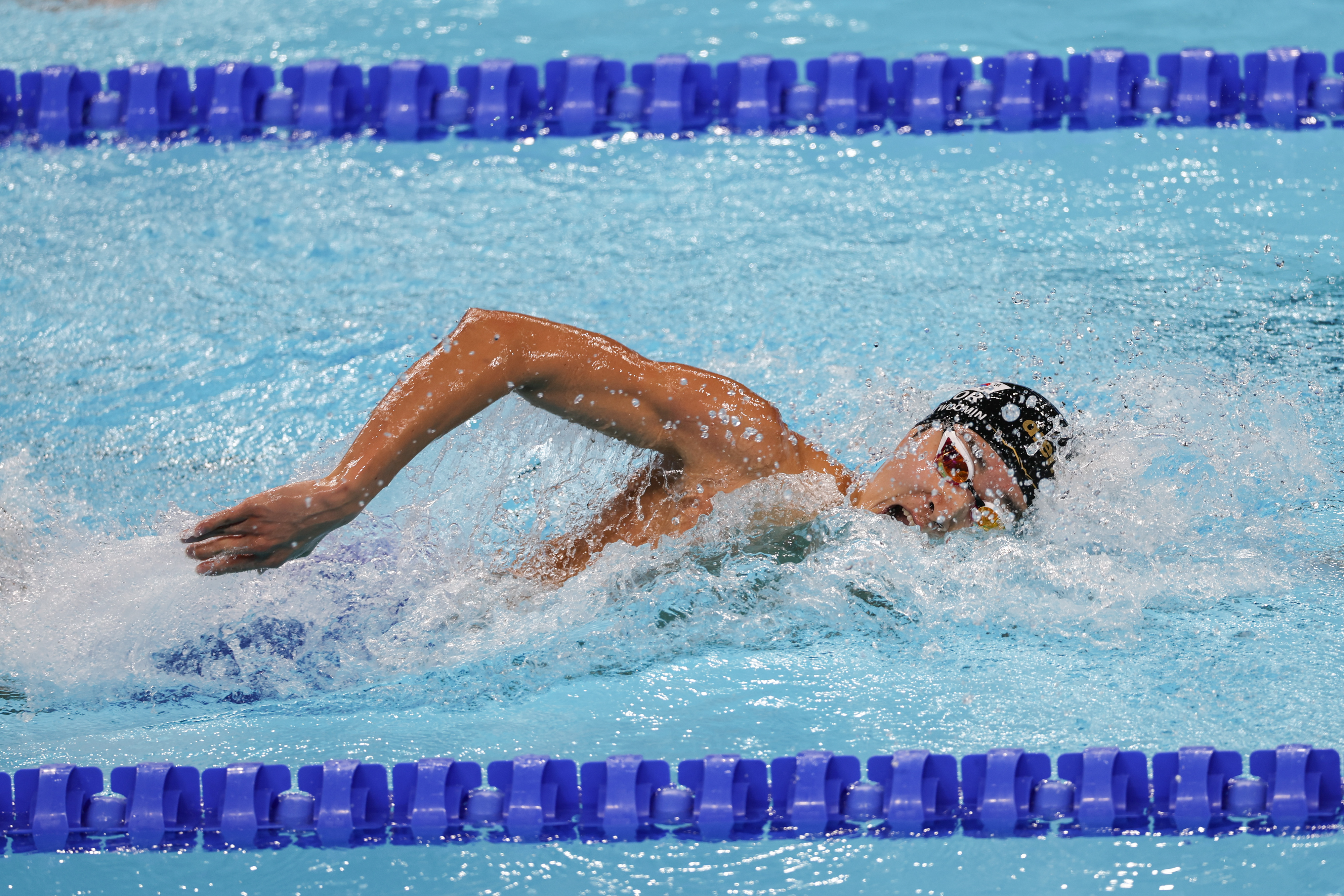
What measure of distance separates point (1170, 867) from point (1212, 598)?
0.75 m

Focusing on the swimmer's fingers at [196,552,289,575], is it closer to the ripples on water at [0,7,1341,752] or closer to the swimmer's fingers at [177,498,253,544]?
the swimmer's fingers at [177,498,253,544]

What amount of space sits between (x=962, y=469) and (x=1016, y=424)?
0.17m

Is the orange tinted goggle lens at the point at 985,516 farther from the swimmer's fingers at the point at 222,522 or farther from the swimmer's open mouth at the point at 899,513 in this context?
the swimmer's fingers at the point at 222,522

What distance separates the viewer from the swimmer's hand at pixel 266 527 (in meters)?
1.95

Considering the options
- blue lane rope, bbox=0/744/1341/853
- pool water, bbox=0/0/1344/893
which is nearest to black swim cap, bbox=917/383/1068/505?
pool water, bbox=0/0/1344/893

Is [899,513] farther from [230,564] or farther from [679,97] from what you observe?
[679,97]

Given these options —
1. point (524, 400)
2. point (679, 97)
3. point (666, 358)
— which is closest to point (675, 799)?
point (524, 400)

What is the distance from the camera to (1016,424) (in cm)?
272

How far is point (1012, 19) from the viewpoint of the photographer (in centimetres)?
539

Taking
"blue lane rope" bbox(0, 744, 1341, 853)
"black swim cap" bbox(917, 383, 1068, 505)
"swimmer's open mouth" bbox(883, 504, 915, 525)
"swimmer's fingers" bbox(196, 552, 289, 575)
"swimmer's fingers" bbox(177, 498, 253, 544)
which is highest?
"black swim cap" bbox(917, 383, 1068, 505)

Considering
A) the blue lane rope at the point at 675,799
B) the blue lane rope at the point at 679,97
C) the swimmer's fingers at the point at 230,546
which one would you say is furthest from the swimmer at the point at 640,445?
the blue lane rope at the point at 679,97

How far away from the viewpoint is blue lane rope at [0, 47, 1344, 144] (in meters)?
4.71

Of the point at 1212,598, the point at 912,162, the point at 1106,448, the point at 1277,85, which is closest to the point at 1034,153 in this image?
the point at 912,162

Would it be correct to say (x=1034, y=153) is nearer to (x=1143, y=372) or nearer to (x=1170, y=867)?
(x=1143, y=372)
